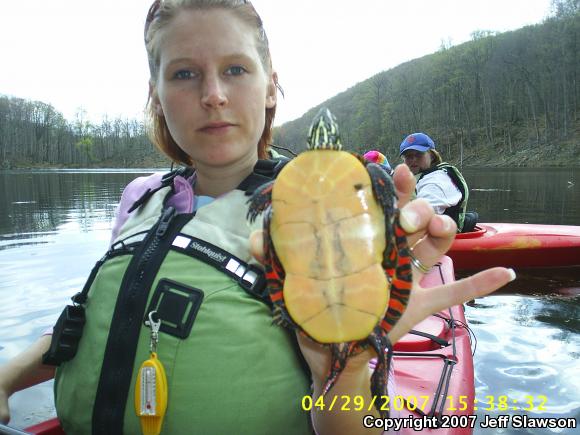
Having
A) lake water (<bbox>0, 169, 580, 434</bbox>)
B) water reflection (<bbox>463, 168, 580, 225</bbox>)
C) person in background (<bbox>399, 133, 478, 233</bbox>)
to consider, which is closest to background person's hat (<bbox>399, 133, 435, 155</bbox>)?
person in background (<bbox>399, 133, 478, 233</bbox>)

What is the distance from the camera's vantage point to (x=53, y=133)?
11288 centimetres

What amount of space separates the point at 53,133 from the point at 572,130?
11735 cm

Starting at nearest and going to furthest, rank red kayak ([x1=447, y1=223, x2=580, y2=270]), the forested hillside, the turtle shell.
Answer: the turtle shell
red kayak ([x1=447, y1=223, x2=580, y2=270])
the forested hillside

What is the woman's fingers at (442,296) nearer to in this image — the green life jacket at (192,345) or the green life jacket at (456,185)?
the green life jacket at (192,345)

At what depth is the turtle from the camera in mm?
1598

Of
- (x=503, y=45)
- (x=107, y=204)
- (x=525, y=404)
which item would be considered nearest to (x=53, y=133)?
(x=107, y=204)

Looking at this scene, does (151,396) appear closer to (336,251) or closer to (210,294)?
(210,294)

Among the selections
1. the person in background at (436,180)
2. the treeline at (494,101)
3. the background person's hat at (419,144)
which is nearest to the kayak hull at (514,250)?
the person in background at (436,180)

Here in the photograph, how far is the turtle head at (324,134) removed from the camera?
1727 mm

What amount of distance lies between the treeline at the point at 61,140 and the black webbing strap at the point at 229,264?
102427mm

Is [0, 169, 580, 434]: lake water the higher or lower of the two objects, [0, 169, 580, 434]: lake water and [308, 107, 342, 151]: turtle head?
the lower

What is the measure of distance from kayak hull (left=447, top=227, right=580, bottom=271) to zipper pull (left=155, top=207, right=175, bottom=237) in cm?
886

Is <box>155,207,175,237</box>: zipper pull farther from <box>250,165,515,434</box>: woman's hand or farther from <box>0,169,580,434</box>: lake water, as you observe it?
<box>0,169,580,434</box>: lake water

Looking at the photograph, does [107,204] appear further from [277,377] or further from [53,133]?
[53,133]
